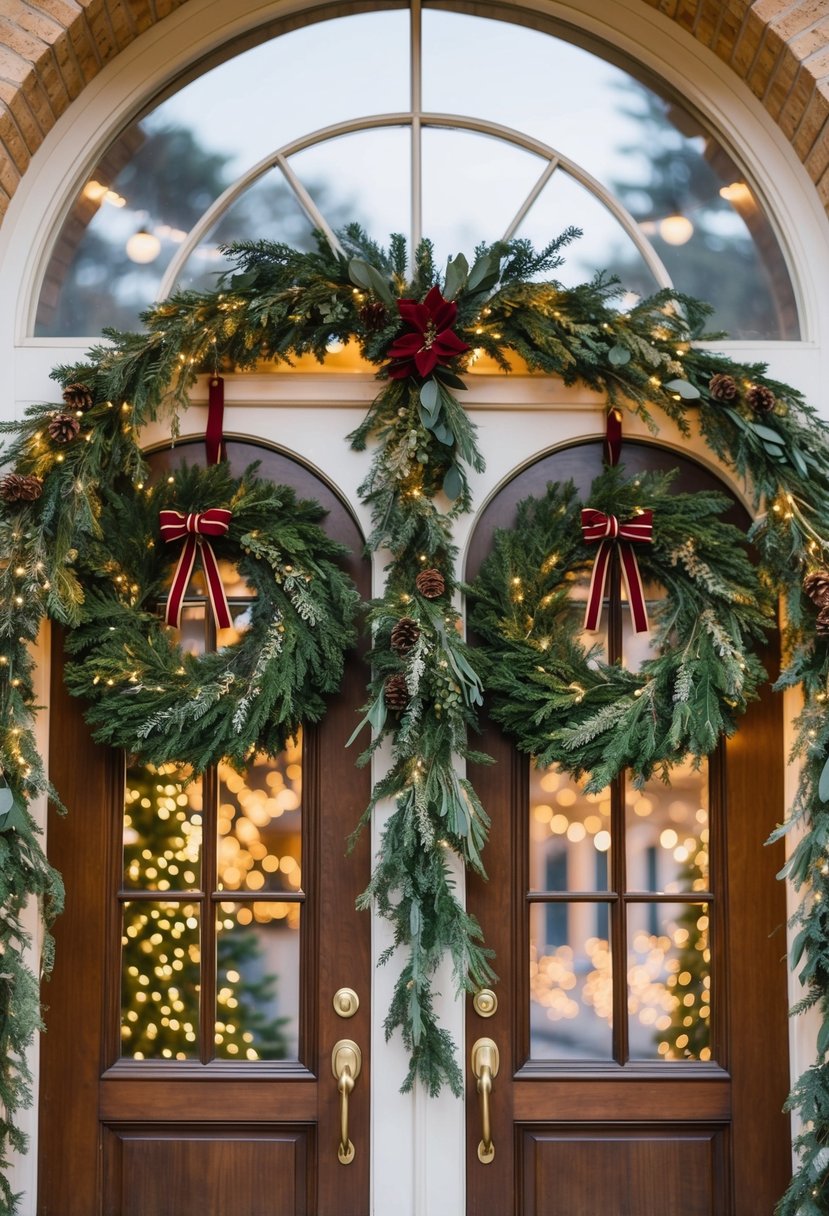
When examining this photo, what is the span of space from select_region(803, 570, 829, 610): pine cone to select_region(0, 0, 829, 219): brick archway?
2.95 ft

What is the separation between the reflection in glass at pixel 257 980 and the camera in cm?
240

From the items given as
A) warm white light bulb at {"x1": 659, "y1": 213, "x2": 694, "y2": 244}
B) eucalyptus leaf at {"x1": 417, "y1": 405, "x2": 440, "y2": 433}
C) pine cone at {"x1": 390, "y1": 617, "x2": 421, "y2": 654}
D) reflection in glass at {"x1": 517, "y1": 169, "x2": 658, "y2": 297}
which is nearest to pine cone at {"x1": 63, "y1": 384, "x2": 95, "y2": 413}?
eucalyptus leaf at {"x1": 417, "y1": 405, "x2": 440, "y2": 433}

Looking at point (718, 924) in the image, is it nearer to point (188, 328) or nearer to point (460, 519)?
point (460, 519)

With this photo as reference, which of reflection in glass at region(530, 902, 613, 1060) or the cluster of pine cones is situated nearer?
the cluster of pine cones

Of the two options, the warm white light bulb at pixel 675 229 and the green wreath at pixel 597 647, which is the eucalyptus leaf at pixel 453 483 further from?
the warm white light bulb at pixel 675 229

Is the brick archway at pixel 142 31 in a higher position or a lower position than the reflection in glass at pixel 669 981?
higher

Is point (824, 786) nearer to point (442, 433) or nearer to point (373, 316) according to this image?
point (442, 433)

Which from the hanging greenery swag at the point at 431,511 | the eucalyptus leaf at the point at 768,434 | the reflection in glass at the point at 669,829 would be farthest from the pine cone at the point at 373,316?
the reflection in glass at the point at 669,829

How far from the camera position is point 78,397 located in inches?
90.8

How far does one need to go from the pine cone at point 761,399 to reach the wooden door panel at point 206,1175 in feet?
6.32

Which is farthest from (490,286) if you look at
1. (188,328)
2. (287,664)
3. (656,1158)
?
(656,1158)

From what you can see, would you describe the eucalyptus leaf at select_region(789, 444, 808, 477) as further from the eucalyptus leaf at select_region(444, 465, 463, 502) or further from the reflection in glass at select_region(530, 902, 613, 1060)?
the reflection in glass at select_region(530, 902, 613, 1060)

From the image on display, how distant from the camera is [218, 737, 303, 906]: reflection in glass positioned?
2.43 m

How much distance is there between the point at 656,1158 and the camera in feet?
7.74
